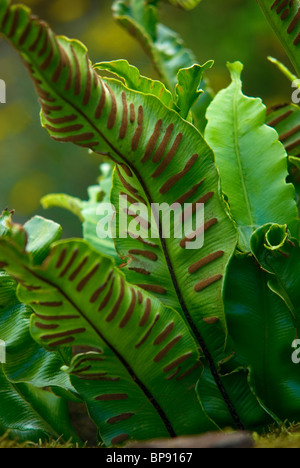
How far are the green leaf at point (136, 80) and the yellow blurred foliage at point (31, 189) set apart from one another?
2.32 meters

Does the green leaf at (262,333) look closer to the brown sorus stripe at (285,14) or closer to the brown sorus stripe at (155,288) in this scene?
the brown sorus stripe at (155,288)

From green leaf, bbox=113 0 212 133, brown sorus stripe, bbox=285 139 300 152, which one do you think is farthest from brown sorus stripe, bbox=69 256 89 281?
green leaf, bbox=113 0 212 133

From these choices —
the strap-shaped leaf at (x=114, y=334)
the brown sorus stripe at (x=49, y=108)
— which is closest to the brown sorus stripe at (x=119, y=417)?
the strap-shaped leaf at (x=114, y=334)

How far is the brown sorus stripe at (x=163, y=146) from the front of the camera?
49 cm

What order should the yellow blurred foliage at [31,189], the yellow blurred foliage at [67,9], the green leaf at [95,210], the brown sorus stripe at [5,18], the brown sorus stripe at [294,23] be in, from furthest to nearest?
the yellow blurred foliage at [67,9] < the yellow blurred foliage at [31,189] < the green leaf at [95,210] < the brown sorus stripe at [294,23] < the brown sorus stripe at [5,18]

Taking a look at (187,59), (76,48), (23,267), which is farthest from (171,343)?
(187,59)

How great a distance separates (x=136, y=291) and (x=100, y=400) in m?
0.14

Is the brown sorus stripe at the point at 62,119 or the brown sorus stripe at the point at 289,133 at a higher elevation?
the brown sorus stripe at the point at 62,119

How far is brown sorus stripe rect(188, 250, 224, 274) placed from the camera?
1.67 ft

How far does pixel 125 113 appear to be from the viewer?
48cm

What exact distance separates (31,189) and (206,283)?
2.48 metres

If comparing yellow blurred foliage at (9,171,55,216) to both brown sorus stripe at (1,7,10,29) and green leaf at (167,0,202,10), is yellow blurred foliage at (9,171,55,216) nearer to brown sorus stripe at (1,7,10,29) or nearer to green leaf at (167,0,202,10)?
green leaf at (167,0,202,10)

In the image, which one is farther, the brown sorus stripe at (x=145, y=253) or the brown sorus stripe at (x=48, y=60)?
the brown sorus stripe at (x=145, y=253)
